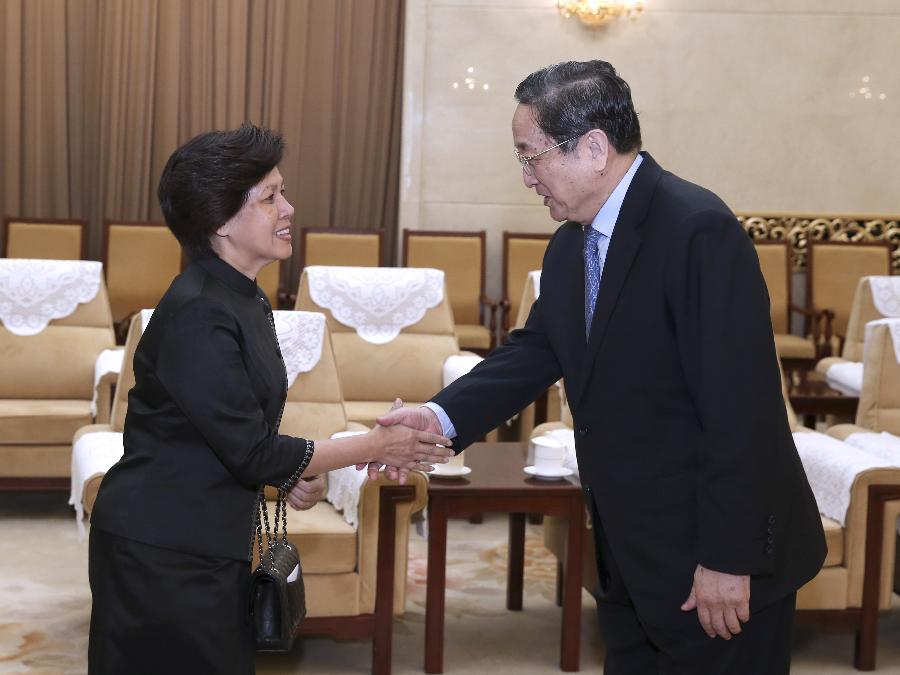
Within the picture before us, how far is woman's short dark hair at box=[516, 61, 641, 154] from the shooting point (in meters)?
2.02

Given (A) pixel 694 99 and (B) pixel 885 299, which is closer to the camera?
(B) pixel 885 299

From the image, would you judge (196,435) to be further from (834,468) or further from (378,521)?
(834,468)

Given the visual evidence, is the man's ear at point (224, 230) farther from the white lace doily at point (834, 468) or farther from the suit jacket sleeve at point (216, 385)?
the white lace doily at point (834, 468)

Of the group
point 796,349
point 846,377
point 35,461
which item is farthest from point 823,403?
point 35,461

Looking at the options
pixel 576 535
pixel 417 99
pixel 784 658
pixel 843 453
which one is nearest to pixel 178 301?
pixel 784 658

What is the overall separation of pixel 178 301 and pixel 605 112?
757mm

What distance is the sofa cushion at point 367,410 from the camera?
5047mm

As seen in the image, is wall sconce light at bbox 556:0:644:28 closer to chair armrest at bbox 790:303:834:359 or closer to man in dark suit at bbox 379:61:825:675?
chair armrest at bbox 790:303:834:359

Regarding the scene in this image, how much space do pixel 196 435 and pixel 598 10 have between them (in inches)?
250

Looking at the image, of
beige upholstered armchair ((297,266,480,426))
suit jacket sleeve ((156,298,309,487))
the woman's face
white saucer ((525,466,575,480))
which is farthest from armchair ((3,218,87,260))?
suit jacket sleeve ((156,298,309,487))

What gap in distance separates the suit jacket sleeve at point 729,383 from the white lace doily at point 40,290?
3.95 metres

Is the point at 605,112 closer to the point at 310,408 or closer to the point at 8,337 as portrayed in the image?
the point at 310,408

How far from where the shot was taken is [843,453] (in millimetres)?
3914

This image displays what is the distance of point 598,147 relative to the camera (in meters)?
2.05
